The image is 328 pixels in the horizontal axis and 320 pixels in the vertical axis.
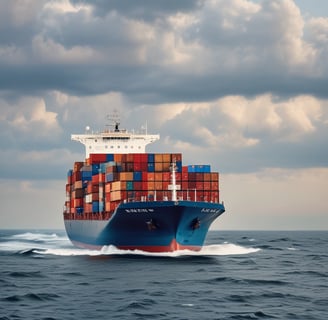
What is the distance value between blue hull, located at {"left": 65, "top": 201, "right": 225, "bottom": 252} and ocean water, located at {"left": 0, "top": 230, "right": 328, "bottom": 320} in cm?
96

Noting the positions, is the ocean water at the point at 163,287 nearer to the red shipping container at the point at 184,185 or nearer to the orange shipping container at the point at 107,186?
the orange shipping container at the point at 107,186

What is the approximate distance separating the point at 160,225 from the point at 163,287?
17.1 m

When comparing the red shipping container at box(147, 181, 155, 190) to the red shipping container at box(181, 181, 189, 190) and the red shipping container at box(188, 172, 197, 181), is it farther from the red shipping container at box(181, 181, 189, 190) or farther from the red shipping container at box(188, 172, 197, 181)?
the red shipping container at box(188, 172, 197, 181)

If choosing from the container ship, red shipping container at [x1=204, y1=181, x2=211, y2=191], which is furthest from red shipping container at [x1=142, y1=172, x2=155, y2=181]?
red shipping container at [x1=204, y1=181, x2=211, y2=191]

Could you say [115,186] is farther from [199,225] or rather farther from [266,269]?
[266,269]

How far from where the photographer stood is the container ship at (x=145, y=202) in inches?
2315

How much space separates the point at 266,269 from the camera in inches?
2141

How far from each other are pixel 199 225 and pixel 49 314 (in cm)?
2918

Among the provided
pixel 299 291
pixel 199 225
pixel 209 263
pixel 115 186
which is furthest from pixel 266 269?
pixel 115 186

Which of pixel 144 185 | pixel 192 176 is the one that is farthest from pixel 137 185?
pixel 192 176

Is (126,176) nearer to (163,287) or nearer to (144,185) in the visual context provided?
(144,185)

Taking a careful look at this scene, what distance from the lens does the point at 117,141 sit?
87.0 meters

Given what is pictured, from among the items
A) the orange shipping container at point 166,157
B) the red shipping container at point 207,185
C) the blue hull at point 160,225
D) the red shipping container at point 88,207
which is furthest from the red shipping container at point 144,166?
the red shipping container at point 88,207

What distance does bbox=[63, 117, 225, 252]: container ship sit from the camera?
58.8m
